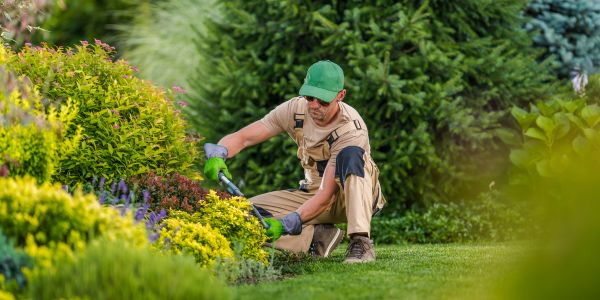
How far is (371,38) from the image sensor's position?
31.0ft

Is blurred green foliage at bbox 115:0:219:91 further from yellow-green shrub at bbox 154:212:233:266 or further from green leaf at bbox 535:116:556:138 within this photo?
yellow-green shrub at bbox 154:212:233:266

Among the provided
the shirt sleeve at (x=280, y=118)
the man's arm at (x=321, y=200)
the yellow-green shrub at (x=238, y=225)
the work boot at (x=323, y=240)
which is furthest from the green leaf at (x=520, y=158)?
the yellow-green shrub at (x=238, y=225)

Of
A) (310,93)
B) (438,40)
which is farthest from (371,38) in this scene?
(310,93)

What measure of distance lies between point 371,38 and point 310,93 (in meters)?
3.35

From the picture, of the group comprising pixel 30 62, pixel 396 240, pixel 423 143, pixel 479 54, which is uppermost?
pixel 30 62

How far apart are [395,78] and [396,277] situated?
3887 mm

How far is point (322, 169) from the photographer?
22.5ft

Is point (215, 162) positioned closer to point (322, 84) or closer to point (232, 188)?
point (232, 188)

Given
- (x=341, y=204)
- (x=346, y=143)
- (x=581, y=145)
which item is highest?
(x=346, y=143)

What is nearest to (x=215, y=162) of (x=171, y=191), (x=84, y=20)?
(x=171, y=191)

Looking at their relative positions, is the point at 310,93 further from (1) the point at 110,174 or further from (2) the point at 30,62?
(2) the point at 30,62

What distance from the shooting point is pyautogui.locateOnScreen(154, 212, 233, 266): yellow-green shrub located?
5.41 metres

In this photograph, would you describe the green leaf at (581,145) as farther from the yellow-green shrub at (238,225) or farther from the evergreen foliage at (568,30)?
the yellow-green shrub at (238,225)

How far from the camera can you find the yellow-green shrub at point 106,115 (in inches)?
262
